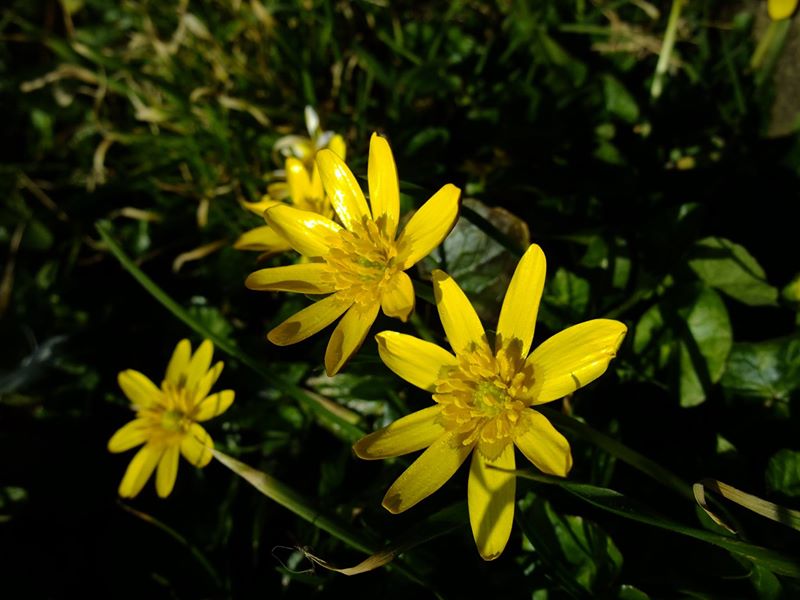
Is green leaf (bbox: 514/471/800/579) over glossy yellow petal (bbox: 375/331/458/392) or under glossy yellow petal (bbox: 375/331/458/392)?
under

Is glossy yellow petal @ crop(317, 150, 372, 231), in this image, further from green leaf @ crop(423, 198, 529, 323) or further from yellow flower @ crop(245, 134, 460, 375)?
green leaf @ crop(423, 198, 529, 323)

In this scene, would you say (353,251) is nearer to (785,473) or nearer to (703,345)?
(703,345)

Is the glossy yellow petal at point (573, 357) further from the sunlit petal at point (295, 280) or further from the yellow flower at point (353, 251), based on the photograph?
the sunlit petal at point (295, 280)

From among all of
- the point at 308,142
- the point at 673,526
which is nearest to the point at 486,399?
the point at 673,526

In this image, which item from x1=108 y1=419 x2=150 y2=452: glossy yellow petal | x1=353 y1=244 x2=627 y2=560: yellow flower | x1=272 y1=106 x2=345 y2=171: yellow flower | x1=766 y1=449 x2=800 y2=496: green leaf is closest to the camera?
x1=353 y1=244 x2=627 y2=560: yellow flower

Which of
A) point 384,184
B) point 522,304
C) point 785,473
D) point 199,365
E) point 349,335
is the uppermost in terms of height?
point 384,184

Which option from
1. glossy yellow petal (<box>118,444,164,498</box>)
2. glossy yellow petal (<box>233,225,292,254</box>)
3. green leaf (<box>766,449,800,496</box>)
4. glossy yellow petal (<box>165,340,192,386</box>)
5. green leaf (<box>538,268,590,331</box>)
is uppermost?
glossy yellow petal (<box>233,225,292,254</box>)

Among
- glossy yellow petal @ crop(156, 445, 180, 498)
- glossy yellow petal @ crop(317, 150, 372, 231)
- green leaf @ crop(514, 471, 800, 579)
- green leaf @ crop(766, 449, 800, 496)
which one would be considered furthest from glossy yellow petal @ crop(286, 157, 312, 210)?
green leaf @ crop(766, 449, 800, 496)
